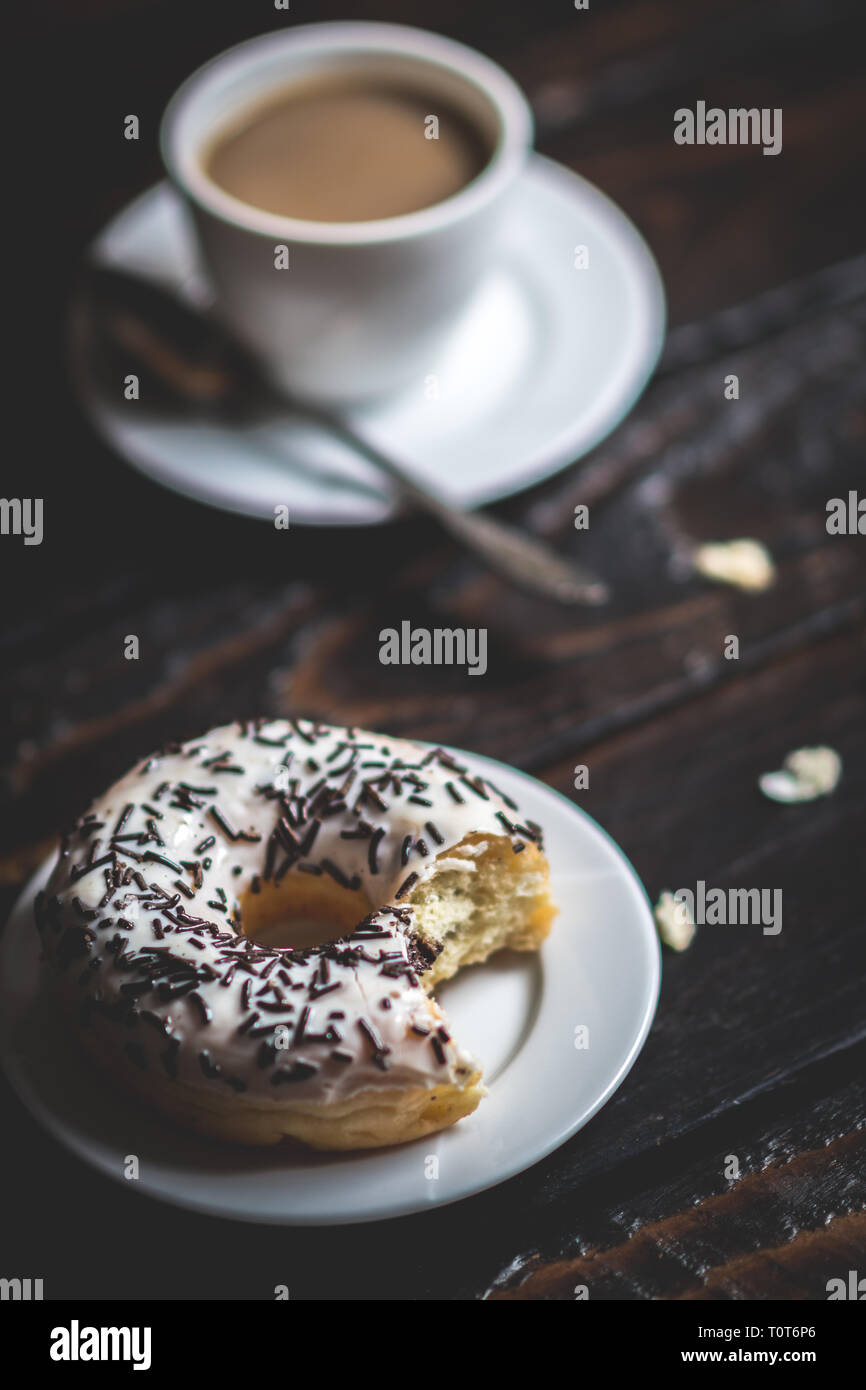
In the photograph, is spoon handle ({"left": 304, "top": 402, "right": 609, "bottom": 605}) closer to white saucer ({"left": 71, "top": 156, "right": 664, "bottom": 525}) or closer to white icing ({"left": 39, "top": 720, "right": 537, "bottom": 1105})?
white saucer ({"left": 71, "top": 156, "right": 664, "bottom": 525})

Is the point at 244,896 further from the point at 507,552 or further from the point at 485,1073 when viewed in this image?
the point at 507,552

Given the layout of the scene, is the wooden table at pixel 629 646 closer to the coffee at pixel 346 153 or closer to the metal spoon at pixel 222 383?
the metal spoon at pixel 222 383

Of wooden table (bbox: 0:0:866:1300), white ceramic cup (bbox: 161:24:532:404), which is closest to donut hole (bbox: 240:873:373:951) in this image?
wooden table (bbox: 0:0:866:1300)

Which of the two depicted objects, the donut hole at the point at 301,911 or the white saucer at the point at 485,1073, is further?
A: the donut hole at the point at 301,911

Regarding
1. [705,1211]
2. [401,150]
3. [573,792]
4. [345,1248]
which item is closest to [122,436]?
[401,150]

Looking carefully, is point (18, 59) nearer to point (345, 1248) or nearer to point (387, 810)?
point (387, 810)

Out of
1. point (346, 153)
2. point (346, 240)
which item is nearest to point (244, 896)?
point (346, 240)

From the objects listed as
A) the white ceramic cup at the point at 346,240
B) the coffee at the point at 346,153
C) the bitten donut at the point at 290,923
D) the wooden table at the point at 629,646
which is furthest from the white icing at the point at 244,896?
the coffee at the point at 346,153

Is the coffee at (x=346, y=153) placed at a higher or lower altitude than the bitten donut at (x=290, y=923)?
higher
